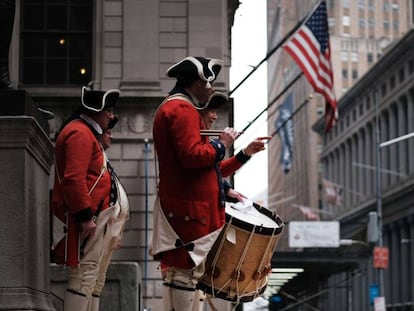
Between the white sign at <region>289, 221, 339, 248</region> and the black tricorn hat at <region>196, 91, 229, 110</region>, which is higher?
the white sign at <region>289, 221, 339, 248</region>

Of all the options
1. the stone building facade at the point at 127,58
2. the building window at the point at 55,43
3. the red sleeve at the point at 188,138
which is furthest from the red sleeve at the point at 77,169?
the building window at the point at 55,43

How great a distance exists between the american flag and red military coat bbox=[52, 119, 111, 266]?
19.8 m

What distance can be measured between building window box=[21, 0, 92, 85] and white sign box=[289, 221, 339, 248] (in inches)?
1629

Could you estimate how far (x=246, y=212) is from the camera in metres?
8.12

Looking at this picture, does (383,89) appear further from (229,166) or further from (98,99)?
(98,99)

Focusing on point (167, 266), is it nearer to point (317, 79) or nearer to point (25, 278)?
point (25, 278)

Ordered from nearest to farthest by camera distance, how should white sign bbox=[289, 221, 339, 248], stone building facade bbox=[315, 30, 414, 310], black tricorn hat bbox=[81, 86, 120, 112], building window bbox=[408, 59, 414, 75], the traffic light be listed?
black tricorn hat bbox=[81, 86, 120, 112] < the traffic light < white sign bbox=[289, 221, 339, 248] < building window bbox=[408, 59, 414, 75] < stone building facade bbox=[315, 30, 414, 310]

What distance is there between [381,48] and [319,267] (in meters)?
112

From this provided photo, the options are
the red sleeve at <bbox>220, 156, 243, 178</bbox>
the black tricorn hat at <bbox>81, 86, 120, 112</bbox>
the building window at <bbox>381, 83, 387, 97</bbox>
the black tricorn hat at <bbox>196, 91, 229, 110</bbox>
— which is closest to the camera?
the black tricorn hat at <bbox>196, 91, 229, 110</bbox>

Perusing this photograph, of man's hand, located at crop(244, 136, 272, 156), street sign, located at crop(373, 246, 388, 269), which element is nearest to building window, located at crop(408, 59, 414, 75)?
street sign, located at crop(373, 246, 388, 269)

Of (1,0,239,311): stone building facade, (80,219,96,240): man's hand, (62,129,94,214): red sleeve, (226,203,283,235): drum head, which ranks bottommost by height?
(80,219,96,240): man's hand

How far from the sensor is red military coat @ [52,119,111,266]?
7598 mm

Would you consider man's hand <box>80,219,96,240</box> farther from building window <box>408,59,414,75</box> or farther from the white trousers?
building window <box>408,59,414,75</box>

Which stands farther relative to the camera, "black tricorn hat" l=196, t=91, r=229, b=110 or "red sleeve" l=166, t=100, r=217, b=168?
"black tricorn hat" l=196, t=91, r=229, b=110
